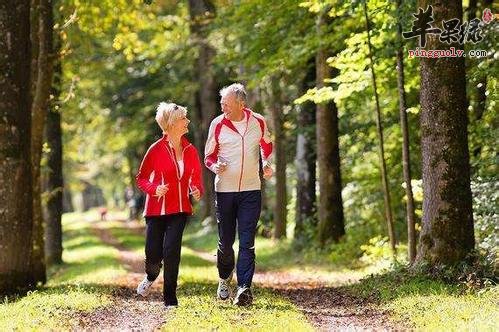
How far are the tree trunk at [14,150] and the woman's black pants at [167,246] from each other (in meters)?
2.73

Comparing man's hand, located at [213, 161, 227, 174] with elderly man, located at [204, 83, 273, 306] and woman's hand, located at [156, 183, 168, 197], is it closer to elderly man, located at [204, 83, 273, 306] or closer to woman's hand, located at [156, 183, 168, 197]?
elderly man, located at [204, 83, 273, 306]

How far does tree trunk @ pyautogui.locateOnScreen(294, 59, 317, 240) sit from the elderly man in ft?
35.0

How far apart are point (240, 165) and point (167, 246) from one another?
4.05 feet

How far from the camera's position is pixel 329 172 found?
1723cm

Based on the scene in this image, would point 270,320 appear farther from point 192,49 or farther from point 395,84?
point 192,49

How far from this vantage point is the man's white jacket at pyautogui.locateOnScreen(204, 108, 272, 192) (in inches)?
337

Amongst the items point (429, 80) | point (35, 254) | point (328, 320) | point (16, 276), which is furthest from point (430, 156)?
point (35, 254)

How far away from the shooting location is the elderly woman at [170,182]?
8.35 m

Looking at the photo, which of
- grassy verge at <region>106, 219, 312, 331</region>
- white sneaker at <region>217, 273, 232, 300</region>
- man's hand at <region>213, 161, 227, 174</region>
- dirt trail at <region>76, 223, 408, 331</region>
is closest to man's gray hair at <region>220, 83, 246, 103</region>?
man's hand at <region>213, 161, 227, 174</region>

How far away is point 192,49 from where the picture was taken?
26.4 metres

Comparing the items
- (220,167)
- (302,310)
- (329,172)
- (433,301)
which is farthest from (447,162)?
(329,172)

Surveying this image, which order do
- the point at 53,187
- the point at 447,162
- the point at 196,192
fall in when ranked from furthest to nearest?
Answer: the point at 53,187, the point at 447,162, the point at 196,192

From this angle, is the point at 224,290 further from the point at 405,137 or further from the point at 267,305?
the point at 405,137

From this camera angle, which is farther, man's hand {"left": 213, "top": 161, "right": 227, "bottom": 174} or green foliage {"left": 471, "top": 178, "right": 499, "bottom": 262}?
green foliage {"left": 471, "top": 178, "right": 499, "bottom": 262}
